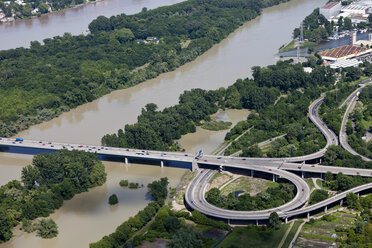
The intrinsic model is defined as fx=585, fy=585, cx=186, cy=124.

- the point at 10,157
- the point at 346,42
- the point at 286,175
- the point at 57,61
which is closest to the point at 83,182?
the point at 10,157

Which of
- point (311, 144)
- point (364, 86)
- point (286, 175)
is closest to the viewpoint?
point (286, 175)

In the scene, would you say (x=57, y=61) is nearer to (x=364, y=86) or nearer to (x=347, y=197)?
(x=364, y=86)

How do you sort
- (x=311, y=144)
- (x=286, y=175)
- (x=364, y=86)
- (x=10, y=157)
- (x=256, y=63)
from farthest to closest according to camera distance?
(x=256, y=63) → (x=364, y=86) → (x=10, y=157) → (x=311, y=144) → (x=286, y=175)

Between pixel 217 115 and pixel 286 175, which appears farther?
pixel 217 115

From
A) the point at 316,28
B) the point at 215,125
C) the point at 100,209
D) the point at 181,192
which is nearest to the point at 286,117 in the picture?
the point at 215,125

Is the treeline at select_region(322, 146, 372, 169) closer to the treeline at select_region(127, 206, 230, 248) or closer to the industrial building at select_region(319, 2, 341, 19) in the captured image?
the treeline at select_region(127, 206, 230, 248)

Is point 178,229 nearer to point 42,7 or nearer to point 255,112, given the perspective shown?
point 255,112

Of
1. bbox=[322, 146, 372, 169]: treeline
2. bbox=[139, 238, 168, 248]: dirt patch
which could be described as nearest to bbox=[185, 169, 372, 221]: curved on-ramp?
bbox=[322, 146, 372, 169]: treeline
